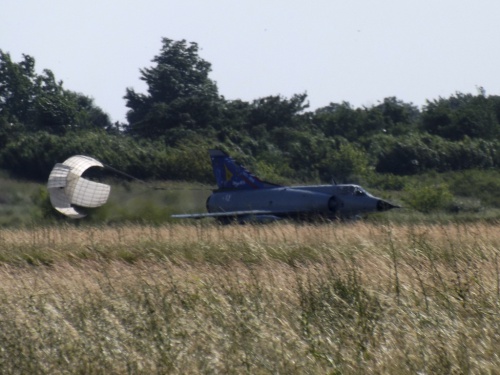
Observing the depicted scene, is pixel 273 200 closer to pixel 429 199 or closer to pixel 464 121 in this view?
pixel 429 199

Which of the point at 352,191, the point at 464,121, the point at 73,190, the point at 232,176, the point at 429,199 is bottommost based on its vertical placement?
the point at 429,199

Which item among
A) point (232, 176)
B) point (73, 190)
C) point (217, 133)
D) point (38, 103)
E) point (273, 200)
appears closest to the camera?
point (273, 200)

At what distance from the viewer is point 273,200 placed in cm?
2272

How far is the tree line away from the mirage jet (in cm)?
558

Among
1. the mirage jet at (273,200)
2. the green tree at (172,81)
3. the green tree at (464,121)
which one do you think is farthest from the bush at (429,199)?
the green tree at (172,81)

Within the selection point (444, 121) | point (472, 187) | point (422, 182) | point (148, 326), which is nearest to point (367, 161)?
point (422, 182)

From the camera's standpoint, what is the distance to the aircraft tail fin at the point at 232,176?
23453 mm

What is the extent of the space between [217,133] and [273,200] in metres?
17.8

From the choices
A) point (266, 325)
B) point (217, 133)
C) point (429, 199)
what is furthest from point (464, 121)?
point (266, 325)

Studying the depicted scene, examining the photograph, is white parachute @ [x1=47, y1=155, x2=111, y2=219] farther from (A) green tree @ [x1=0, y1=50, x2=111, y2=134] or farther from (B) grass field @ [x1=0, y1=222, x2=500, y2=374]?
(A) green tree @ [x1=0, y1=50, x2=111, y2=134]

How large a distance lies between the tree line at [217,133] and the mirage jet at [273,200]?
18.3 ft

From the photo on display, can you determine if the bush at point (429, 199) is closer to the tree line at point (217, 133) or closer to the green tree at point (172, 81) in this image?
the tree line at point (217, 133)

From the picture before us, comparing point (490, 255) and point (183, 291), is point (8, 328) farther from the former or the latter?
point (490, 255)

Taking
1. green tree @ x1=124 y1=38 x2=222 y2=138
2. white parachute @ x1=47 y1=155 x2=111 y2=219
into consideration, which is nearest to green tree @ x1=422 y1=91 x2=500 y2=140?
green tree @ x1=124 y1=38 x2=222 y2=138
